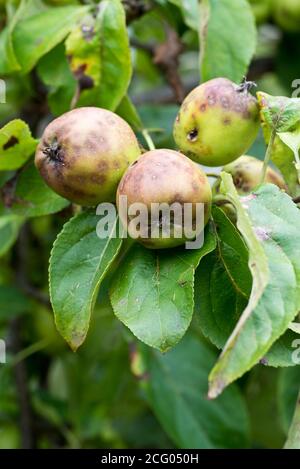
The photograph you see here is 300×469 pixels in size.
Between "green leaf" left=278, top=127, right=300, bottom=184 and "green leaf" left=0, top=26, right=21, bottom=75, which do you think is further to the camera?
"green leaf" left=0, top=26, right=21, bottom=75

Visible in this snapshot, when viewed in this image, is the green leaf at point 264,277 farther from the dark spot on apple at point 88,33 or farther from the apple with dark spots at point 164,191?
the dark spot on apple at point 88,33

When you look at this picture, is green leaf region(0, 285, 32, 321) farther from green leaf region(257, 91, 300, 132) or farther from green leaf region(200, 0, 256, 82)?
green leaf region(257, 91, 300, 132)

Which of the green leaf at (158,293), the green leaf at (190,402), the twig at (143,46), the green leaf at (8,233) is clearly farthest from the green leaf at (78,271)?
the twig at (143,46)

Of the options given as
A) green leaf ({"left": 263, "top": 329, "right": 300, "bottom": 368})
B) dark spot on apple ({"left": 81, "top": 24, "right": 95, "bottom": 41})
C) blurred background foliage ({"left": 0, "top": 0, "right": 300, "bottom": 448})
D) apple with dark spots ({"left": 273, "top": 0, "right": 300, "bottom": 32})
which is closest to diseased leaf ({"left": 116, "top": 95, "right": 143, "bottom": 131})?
blurred background foliage ({"left": 0, "top": 0, "right": 300, "bottom": 448})

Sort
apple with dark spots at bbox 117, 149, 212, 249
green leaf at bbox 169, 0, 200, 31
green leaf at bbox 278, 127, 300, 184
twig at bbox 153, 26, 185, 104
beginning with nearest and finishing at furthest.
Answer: apple with dark spots at bbox 117, 149, 212, 249 → green leaf at bbox 278, 127, 300, 184 → green leaf at bbox 169, 0, 200, 31 → twig at bbox 153, 26, 185, 104

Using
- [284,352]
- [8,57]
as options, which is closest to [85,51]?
[8,57]
